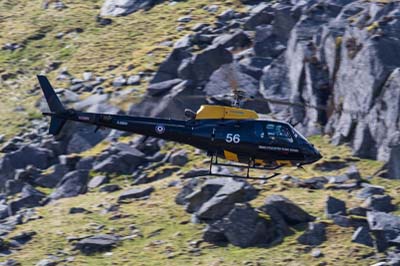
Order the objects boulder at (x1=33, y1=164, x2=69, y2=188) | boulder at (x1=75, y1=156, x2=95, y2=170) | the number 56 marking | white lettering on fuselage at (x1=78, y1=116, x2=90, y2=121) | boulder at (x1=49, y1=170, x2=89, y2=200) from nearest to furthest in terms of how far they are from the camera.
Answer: the number 56 marking → white lettering on fuselage at (x1=78, y1=116, x2=90, y2=121) → boulder at (x1=49, y1=170, x2=89, y2=200) → boulder at (x1=33, y1=164, x2=69, y2=188) → boulder at (x1=75, y1=156, x2=95, y2=170)

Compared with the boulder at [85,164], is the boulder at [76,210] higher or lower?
higher

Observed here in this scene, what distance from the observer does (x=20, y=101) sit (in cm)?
5738

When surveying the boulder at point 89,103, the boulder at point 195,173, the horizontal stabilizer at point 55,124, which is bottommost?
the boulder at point 195,173

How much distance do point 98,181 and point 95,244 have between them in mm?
7729

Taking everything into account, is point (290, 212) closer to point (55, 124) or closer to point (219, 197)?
point (219, 197)

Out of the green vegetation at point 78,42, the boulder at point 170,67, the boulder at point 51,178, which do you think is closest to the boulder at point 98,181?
the boulder at point 51,178

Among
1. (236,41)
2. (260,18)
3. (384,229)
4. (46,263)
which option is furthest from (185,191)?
(260,18)

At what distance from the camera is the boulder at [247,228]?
37.4m

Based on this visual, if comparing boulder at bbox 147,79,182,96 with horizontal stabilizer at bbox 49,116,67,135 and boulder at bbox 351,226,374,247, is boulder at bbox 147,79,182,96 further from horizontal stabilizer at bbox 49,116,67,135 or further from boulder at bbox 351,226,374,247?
boulder at bbox 351,226,374,247

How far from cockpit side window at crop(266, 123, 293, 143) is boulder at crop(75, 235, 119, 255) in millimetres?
7790

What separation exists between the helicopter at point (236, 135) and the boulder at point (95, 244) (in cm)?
512

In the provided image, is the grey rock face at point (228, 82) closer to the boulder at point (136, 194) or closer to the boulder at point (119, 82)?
the boulder at point (119, 82)

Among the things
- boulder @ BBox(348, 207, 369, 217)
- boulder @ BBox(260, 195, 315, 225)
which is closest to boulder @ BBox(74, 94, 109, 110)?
boulder @ BBox(260, 195, 315, 225)

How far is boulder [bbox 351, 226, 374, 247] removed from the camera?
118ft
